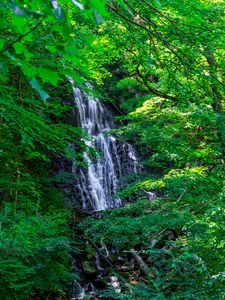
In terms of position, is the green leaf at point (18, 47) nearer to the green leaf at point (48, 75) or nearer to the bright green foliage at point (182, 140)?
the green leaf at point (48, 75)

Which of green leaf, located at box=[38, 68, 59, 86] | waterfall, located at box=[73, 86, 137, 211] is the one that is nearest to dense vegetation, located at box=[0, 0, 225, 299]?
green leaf, located at box=[38, 68, 59, 86]

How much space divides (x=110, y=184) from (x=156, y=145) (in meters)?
7.99

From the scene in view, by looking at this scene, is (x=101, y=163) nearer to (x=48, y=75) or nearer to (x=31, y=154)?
(x=31, y=154)

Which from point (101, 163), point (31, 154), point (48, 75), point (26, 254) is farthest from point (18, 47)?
point (101, 163)

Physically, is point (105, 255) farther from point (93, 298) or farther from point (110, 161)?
point (110, 161)

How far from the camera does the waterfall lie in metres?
13.7

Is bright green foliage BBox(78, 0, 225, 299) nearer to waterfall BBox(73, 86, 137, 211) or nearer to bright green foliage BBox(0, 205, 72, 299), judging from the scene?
bright green foliage BBox(0, 205, 72, 299)

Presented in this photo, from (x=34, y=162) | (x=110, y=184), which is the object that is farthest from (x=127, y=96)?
(x=34, y=162)

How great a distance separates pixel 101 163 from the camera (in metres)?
15.1

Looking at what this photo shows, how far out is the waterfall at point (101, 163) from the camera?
13.7 m

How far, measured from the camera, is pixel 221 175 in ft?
19.1

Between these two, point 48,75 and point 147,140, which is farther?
point 147,140

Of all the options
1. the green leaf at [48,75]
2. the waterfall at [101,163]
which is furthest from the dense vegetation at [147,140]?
the waterfall at [101,163]

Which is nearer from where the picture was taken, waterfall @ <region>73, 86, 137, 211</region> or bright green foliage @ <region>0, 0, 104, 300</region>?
bright green foliage @ <region>0, 0, 104, 300</region>
